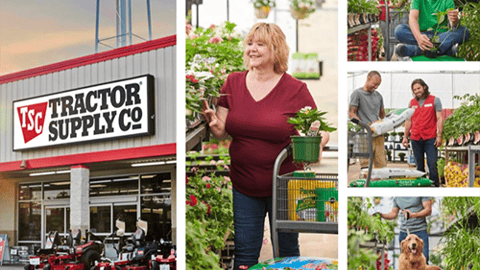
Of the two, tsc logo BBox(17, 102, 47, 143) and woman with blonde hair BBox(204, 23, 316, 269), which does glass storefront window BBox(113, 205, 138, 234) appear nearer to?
tsc logo BBox(17, 102, 47, 143)

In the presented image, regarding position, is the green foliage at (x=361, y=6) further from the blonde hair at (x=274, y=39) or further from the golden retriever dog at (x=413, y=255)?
the golden retriever dog at (x=413, y=255)

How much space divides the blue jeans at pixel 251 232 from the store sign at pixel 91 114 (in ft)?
5.60

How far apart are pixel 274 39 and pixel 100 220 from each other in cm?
289

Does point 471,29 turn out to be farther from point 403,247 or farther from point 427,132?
point 403,247

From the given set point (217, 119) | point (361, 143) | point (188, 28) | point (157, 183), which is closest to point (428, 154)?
point (361, 143)

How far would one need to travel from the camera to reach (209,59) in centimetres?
379

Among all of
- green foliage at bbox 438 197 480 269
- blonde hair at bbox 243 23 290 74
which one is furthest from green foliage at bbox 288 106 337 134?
green foliage at bbox 438 197 480 269

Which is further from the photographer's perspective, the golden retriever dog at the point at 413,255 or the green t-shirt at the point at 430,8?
the golden retriever dog at the point at 413,255

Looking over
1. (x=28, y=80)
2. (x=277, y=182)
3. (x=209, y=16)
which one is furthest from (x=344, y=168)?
(x=28, y=80)

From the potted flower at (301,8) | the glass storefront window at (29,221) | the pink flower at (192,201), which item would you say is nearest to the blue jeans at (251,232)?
the pink flower at (192,201)

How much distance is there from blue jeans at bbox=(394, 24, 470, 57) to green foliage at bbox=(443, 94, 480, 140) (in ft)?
1.08

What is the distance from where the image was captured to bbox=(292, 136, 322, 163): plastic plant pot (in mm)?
3611

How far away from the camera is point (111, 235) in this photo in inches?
216

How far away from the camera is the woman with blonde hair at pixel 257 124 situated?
368cm
